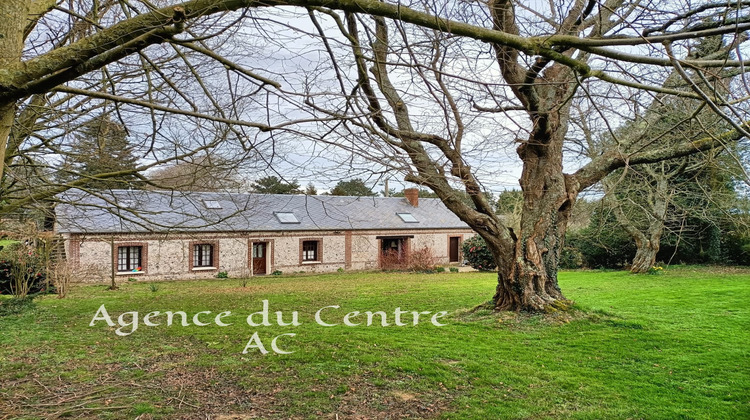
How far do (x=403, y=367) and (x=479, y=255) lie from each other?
17679 mm

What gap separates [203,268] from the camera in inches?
826

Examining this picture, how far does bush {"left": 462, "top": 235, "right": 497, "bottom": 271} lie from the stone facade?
14.6 ft

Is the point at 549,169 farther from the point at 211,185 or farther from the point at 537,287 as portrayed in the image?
the point at 211,185

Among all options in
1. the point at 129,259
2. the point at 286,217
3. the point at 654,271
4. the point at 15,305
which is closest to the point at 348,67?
the point at 15,305

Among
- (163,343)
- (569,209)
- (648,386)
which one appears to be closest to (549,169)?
(569,209)

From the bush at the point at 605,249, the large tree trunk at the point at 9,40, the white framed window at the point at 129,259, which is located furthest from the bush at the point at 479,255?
the large tree trunk at the point at 9,40

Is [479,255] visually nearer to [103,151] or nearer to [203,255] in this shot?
[203,255]

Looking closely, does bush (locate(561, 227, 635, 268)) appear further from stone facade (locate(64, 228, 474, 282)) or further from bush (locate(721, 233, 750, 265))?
stone facade (locate(64, 228, 474, 282))

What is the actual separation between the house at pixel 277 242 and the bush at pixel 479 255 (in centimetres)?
362

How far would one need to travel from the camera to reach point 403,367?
5555 millimetres

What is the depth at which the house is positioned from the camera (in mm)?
18312

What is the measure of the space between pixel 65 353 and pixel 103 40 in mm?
5390

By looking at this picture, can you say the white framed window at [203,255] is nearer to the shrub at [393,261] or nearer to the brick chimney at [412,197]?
the shrub at [393,261]

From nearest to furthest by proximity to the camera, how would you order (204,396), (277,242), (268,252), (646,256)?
1. (204,396)
2. (646,256)
3. (268,252)
4. (277,242)
